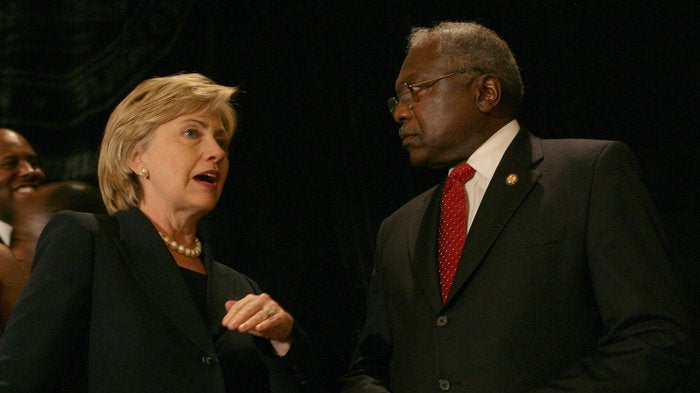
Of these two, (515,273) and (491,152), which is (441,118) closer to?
(491,152)

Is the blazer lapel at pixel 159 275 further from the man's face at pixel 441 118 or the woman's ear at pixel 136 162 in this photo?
the man's face at pixel 441 118

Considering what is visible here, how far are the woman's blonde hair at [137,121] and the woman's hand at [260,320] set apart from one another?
20.0 inches

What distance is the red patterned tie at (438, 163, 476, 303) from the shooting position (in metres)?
1.83

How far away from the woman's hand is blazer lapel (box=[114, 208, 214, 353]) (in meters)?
0.07

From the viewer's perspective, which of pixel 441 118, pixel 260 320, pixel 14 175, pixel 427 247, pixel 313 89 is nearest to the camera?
pixel 260 320

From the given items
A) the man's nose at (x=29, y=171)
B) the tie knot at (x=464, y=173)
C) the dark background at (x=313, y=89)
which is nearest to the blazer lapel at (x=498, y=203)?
the tie knot at (x=464, y=173)

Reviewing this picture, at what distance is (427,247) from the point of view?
1.90 metres

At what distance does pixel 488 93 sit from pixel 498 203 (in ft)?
1.24

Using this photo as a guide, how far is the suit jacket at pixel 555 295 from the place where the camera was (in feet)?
5.19

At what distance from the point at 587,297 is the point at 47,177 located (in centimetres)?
208

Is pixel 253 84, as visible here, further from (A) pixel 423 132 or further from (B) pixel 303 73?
(A) pixel 423 132

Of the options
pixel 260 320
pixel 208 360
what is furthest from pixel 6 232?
pixel 260 320

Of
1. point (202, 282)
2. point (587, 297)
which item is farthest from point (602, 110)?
point (202, 282)

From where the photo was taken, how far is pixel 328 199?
298 cm
